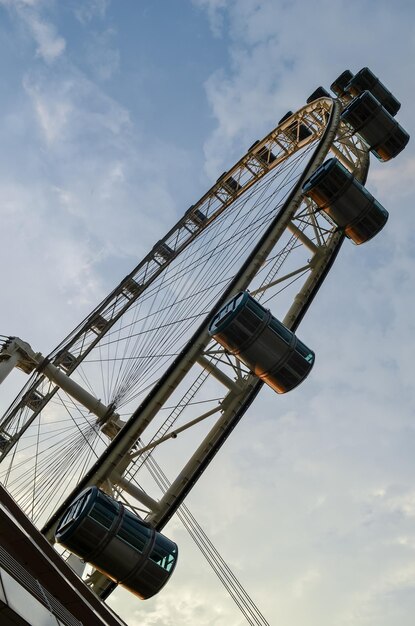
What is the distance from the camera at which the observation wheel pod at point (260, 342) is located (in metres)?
16.8

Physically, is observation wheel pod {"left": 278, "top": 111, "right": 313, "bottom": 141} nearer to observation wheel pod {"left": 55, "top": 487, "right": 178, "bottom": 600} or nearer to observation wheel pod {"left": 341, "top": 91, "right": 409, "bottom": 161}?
observation wheel pod {"left": 341, "top": 91, "right": 409, "bottom": 161}

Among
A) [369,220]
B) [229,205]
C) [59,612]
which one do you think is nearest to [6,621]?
[59,612]

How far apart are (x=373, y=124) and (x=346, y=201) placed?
5.13 meters

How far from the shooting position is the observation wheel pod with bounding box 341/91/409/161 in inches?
974

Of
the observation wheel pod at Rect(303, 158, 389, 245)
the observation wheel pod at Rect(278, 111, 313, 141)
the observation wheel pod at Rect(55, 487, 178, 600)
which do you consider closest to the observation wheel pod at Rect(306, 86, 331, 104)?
the observation wheel pod at Rect(278, 111, 313, 141)

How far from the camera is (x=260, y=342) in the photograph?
664 inches

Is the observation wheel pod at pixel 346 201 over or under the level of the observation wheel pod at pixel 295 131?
under

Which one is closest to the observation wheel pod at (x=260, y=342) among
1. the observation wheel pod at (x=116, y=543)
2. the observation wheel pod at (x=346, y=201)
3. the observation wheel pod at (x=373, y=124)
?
the observation wheel pod at (x=116, y=543)

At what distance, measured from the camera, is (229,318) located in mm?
16781

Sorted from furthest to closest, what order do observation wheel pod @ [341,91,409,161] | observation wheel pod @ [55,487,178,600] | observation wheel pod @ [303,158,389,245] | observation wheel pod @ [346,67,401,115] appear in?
1. observation wheel pod @ [346,67,401,115]
2. observation wheel pod @ [341,91,409,161]
3. observation wheel pod @ [303,158,389,245]
4. observation wheel pod @ [55,487,178,600]

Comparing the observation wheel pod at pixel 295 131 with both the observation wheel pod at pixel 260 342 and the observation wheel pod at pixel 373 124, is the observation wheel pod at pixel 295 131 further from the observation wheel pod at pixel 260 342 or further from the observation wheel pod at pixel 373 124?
the observation wheel pod at pixel 260 342

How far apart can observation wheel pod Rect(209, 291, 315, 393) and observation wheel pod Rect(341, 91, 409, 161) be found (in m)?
10.6

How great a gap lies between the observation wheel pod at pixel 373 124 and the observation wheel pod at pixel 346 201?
13.2 ft

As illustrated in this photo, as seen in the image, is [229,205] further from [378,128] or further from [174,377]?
[174,377]
